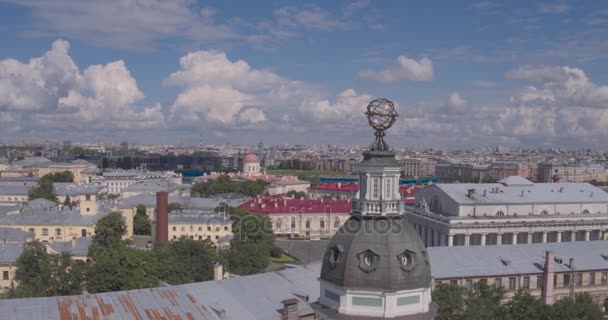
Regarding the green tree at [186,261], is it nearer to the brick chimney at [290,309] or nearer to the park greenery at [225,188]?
the brick chimney at [290,309]

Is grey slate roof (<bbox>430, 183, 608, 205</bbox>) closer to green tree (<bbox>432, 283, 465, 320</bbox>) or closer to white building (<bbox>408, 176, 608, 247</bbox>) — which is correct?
white building (<bbox>408, 176, 608, 247</bbox>)

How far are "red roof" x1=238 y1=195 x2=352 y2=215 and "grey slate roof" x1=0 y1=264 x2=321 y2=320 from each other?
59.3 metres

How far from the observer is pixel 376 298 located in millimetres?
22359

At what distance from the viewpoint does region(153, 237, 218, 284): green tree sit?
161ft

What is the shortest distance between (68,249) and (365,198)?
4810 centimetres

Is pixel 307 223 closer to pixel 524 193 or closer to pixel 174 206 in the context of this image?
pixel 174 206

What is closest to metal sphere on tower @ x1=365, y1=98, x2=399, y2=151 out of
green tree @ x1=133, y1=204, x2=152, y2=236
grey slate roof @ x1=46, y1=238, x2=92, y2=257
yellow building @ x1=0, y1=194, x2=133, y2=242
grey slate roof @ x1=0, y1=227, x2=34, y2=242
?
grey slate roof @ x1=46, y1=238, x2=92, y2=257

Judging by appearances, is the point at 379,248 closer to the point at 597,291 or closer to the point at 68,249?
the point at 597,291

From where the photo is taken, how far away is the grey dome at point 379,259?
2234 cm

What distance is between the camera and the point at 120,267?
44.9 metres

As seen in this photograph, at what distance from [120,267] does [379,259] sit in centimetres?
2882

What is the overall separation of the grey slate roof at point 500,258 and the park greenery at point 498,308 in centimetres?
1029

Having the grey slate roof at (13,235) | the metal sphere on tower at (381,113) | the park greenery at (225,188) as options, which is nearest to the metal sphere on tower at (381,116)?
the metal sphere on tower at (381,113)

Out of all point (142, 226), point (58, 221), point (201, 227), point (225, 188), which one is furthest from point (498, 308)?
point (225, 188)
